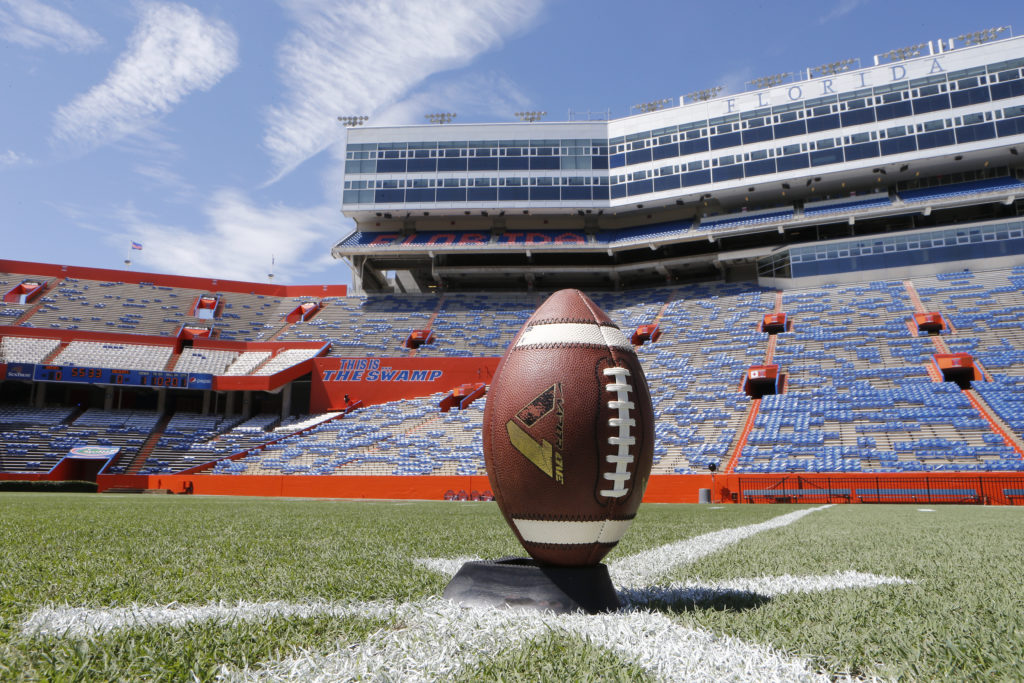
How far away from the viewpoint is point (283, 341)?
111ft

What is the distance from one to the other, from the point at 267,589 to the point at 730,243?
3824 cm

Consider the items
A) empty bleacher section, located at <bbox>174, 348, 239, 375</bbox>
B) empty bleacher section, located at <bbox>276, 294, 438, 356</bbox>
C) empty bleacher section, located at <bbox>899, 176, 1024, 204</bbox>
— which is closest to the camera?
empty bleacher section, located at <bbox>174, 348, 239, 375</bbox>

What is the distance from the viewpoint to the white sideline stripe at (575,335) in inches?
141

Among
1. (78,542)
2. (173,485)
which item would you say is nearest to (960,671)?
(78,542)

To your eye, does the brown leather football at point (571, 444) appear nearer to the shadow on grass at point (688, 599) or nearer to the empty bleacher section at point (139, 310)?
the shadow on grass at point (688, 599)

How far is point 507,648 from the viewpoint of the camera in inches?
92.6

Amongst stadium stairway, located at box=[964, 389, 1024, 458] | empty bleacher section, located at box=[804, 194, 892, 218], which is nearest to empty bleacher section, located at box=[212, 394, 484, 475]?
stadium stairway, located at box=[964, 389, 1024, 458]

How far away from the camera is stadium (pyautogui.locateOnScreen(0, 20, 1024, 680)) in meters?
2.63

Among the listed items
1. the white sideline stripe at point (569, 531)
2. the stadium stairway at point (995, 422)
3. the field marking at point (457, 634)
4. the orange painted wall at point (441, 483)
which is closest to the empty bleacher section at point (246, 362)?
the orange painted wall at point (441, 483)

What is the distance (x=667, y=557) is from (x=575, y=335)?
8.79ft

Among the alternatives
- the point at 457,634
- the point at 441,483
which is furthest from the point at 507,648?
the point at 441,483

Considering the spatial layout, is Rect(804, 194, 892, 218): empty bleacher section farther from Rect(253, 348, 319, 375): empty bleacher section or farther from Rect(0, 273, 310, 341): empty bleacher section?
Rect(0, 273, 310, 341): empty bleacher section

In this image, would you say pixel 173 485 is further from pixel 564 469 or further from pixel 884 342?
pixel 884 342

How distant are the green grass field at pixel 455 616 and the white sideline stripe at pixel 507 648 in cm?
1
